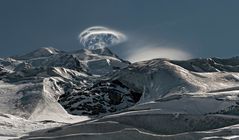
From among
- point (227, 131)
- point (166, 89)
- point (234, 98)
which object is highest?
point (166, 89)

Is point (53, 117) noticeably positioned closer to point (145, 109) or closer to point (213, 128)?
point (145, 109)

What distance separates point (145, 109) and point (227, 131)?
53.3ft

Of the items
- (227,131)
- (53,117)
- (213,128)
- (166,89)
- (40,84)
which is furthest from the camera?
(40,84)

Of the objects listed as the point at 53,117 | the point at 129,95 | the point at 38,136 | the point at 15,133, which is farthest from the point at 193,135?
the point at 129,95

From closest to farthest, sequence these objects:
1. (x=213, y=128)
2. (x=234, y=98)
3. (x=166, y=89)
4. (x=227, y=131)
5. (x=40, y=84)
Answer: (x=227, y=131)
(x=213, y=128)
(x=234, y=98)
(x=166, y=89)
(x=40, y=84)

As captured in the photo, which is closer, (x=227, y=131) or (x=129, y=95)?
(x=227, y=131)

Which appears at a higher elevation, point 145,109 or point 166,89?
point 166,89

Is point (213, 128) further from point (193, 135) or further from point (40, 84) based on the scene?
point (40, 84)

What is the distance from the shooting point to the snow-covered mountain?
55.9 metres

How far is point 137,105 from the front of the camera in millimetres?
70625

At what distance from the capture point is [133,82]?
169125 millimetres

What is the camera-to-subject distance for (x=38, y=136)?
190 feet

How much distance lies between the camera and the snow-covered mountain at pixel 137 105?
55.9m

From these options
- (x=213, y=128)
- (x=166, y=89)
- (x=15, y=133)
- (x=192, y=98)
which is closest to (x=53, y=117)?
(x=166, y=89)
